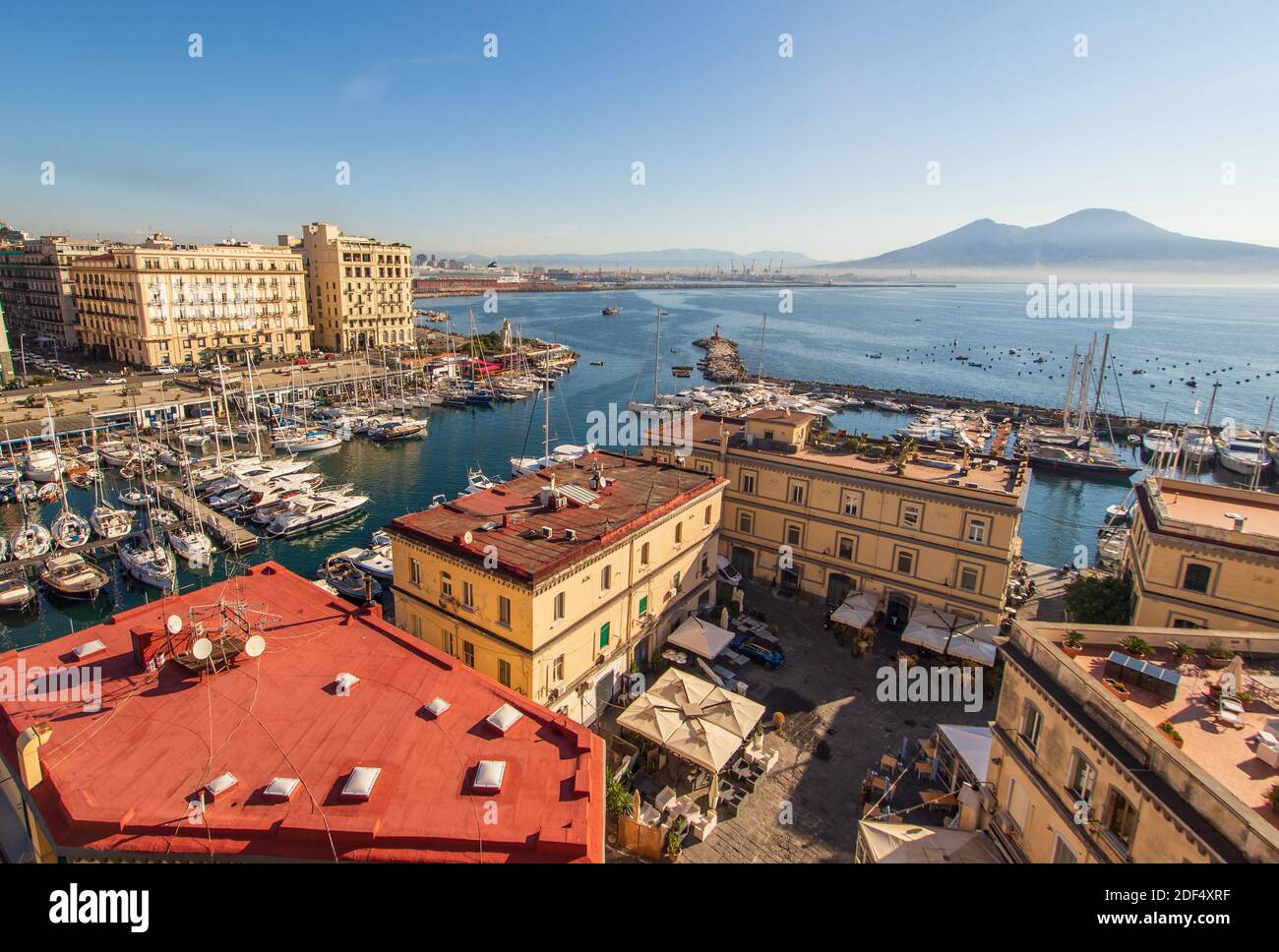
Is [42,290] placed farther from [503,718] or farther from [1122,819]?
[1122,819]

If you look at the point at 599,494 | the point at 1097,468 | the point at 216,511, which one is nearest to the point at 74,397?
the point at 216,511

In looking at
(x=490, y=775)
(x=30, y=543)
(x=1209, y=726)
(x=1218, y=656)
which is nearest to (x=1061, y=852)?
(x=1209, y=726)

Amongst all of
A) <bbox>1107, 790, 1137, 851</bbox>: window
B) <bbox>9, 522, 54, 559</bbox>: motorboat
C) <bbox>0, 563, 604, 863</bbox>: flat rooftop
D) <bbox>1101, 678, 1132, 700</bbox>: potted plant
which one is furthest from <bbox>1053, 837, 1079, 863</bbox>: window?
<bbox>9, 522, 54, 559</bbox>: motorboat

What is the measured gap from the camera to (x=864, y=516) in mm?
32188

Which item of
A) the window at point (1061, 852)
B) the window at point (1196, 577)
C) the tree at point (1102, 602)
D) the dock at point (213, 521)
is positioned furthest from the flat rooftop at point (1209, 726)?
the dock at point (213, 521)

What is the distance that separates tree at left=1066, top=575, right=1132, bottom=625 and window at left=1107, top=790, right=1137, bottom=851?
17397 mm

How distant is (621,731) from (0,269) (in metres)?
137

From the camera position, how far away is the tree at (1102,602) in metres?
27.2

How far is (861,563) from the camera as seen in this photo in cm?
3247

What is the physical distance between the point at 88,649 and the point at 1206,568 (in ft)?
115

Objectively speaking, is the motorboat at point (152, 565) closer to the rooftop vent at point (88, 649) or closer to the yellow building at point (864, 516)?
the rooftop vent at point (88, 649)

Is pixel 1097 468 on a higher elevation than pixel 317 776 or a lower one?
lower
